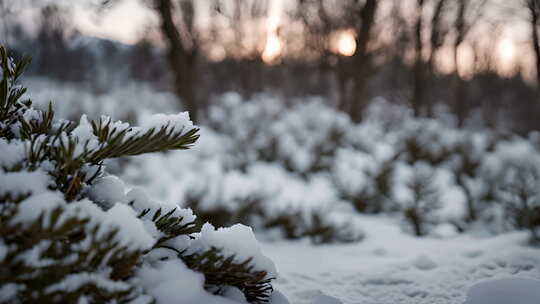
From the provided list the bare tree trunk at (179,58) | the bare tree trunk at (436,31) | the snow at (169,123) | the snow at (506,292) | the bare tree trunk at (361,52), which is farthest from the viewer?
the bare tree trunk at (436,31)

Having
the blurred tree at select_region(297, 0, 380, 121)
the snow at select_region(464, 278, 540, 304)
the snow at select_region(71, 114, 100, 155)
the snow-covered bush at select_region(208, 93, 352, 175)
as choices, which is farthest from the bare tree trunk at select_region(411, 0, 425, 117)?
the snow at select_region(71, 114, 100, 155)

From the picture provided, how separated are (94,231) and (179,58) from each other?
7.49 m

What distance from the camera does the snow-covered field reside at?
1859 mm

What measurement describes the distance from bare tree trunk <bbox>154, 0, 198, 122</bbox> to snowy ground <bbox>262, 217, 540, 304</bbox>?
18.9ft

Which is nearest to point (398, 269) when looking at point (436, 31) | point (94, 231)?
point (94, 231)

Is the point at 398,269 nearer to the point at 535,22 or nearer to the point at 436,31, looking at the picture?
the point at 535,22

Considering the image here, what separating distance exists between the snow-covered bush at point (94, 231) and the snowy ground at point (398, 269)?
1.78ft

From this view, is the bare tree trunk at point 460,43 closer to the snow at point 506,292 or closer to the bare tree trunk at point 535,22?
the bare tree trunk at point 535,22

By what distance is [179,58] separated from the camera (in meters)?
7.79

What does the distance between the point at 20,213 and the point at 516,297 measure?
63.1 inches

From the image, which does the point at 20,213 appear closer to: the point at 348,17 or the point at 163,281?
the point at 163,281

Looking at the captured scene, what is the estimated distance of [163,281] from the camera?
96 centimetres

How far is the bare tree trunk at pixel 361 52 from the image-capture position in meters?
8.98

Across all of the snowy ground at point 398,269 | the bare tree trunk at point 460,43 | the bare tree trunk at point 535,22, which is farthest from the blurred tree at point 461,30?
the snowy ground at point 398,269
